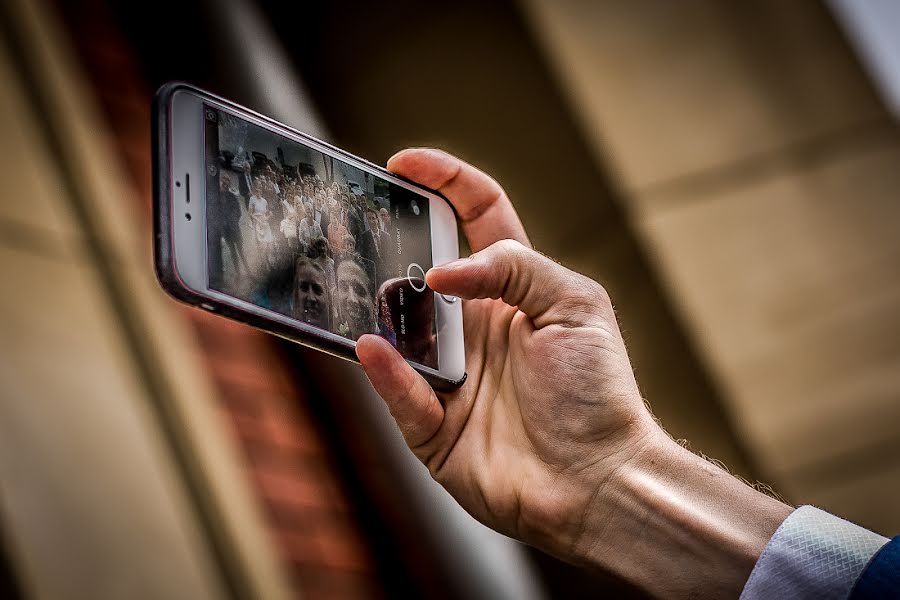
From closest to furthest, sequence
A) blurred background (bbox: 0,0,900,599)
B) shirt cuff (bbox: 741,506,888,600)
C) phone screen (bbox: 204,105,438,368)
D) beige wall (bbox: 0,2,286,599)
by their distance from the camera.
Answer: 1. shirt cuff (bbox: 741,506,888,600)
2. phone screen (bbox: 204,105,438,368)
3. beige wall (bbox: 0,2,286,599)
4. blurred background (bbox: 0,0,900,599)

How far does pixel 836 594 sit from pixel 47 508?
1229 millimetres

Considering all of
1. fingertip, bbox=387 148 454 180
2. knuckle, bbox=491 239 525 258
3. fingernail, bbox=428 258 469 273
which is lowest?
fingernail, bbox=428 258 469 273

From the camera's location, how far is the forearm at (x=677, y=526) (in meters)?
0.83

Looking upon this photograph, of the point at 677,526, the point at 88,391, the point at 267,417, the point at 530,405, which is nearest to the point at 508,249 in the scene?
the point at 530,405

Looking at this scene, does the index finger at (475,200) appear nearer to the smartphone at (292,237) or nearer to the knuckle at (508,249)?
the smartphone at (292,237)

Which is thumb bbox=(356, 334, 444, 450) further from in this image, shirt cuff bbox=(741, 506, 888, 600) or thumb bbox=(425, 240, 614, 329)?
shirt cuff bbox=(741, 506, 888, 600)

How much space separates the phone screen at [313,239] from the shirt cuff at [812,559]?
1.35ft

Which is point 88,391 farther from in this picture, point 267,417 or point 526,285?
point 526,285

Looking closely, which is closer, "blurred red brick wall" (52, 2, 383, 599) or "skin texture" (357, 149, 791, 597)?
"skin texture" (357, 149, 791, 597)

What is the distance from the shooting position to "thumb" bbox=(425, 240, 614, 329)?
3.04 feet

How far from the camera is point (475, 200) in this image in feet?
3.77

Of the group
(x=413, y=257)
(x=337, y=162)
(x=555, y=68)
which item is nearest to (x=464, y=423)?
(x=413, y=257)

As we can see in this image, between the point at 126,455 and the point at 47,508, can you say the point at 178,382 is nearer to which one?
the point at 126,455

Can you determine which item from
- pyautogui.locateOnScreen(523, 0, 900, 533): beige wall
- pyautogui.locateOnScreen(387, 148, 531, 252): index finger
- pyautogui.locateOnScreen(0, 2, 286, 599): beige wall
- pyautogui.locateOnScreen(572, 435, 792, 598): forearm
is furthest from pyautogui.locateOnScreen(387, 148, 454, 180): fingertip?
pyautogui.locateOnScreen(523, 0, 900, 533): beige wall
